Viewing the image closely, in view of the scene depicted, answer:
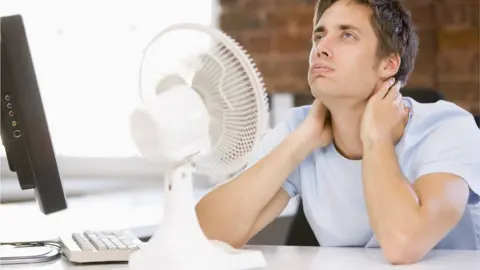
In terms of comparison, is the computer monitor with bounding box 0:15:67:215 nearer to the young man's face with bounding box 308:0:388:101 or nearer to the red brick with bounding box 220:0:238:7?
the young man's face with bounding box 308:0:388:101

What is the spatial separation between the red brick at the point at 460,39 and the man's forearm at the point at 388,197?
5.45 feet

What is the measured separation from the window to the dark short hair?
1527 mm

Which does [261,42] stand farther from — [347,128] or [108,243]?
[108,243]

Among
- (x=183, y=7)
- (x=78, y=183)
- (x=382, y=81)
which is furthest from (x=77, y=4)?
(x=382, y=81)

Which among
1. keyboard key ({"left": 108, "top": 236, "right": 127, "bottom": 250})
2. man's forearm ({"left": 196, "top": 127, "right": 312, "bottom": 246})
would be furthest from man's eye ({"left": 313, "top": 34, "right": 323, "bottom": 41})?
keyboard key ({"left": 108, "top": 236, "right": 127, "bottom": 250})

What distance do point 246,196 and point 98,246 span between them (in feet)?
1.12

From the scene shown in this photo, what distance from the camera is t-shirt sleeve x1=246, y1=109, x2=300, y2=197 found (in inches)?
72.6

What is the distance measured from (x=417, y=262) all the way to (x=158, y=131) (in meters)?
0.55

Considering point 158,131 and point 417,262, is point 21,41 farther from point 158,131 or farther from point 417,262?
point 417,262

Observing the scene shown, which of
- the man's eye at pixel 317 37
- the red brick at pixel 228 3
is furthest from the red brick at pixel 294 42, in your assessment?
the man's eye at pixel 317 37

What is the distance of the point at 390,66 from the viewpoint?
5.84 ft

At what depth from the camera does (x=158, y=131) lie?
4.26ft

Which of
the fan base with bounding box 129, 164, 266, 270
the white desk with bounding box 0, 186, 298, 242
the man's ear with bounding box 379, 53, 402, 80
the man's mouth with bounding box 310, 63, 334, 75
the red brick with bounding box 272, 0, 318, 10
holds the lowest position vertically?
the white desk with bounding box 0, 186, 298, 242

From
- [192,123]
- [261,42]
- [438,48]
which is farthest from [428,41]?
[192,123]
